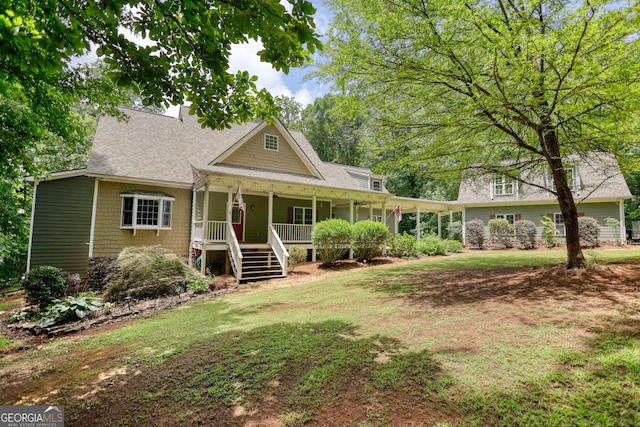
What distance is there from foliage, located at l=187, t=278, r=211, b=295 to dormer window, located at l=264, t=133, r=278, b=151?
25.9 feet

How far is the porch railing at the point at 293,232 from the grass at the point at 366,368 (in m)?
7.88

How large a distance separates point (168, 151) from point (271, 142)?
16.2 feet

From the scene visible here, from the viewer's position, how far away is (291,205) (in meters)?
16.1

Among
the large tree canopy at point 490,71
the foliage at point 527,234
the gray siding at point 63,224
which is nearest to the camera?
the large tree canopy at point 490,71

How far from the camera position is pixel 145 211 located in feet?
39.1

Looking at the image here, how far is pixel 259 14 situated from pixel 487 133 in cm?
746

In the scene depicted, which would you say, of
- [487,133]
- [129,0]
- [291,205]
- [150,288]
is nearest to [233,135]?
[291,205]

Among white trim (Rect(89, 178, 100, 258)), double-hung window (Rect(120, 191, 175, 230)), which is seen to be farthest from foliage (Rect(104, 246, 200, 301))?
double-hung window (Rect(120, 191, 175, 230))

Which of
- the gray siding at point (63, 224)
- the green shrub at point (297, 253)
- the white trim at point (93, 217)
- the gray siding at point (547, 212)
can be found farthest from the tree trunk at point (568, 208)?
the gray siding at point (547, 212)

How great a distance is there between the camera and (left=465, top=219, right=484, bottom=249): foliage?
19.7 m

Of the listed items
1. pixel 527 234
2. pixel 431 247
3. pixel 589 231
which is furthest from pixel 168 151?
pixel 589 231

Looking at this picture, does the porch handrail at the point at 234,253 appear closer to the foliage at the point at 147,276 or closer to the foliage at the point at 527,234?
the foliage at the point at 147,276

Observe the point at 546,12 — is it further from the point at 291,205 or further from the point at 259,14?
the point at 291,205

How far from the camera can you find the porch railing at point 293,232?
1348 centimetres
